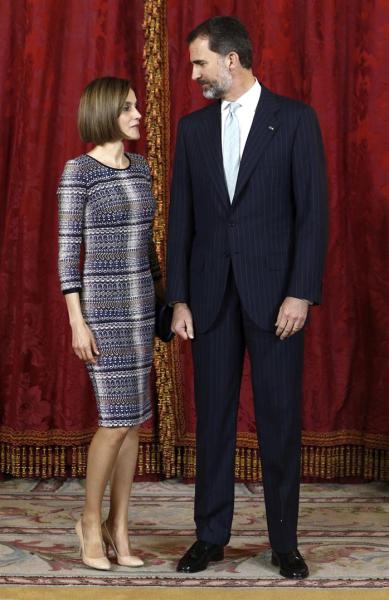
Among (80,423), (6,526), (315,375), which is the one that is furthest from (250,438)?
(6,526)

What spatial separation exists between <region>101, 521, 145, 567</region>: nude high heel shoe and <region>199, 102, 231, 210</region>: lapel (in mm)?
1057

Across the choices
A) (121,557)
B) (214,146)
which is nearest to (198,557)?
(121,557)

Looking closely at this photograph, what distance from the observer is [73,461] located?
428 centimetres

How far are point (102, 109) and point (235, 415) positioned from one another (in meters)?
0.98

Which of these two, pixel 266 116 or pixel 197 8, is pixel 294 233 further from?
pixel 197 8

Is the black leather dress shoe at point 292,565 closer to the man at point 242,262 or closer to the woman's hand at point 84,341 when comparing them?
the man at point 242,262

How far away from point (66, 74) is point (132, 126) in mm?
1184

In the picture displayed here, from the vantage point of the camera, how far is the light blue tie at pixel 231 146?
3088 mm

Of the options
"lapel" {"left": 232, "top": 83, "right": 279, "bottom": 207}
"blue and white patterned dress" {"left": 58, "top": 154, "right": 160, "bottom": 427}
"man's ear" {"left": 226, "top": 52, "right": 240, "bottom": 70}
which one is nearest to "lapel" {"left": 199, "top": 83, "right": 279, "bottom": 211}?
"lapel" {"left": 232, "top": 83, "right": 279, "bottom": 207}

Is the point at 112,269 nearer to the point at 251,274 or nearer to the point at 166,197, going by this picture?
the point at 251,274

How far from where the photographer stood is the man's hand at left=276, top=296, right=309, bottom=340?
299cm

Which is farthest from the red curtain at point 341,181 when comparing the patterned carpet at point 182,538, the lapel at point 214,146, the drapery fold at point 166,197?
the lapel at point 214,146

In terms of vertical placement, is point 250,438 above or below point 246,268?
below

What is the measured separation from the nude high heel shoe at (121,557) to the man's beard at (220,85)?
1.34m
